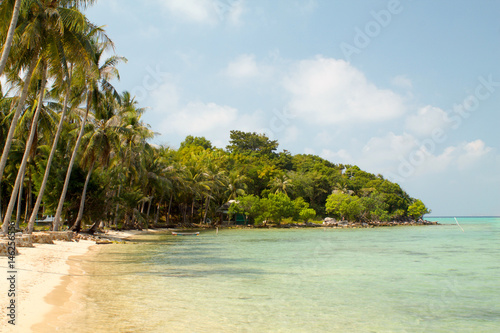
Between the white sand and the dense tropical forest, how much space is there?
3.46 meters

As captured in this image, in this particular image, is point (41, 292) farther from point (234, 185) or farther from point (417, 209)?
point (417, 209)

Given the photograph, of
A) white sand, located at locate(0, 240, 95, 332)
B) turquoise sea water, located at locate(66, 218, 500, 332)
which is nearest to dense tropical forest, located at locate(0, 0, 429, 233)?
white sand, located at locate(0, 240, 95, 332)

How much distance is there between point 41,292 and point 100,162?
1958 cm

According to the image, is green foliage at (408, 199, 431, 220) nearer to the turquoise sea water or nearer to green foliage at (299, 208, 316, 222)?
green foliage at (299, 208, 316, 222)

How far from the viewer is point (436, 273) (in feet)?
41.5

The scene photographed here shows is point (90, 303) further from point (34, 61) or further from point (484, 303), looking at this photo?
point (34, 61)

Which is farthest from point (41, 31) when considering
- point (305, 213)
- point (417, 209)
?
point (417, 209)

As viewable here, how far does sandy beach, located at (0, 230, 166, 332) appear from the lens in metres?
5.45

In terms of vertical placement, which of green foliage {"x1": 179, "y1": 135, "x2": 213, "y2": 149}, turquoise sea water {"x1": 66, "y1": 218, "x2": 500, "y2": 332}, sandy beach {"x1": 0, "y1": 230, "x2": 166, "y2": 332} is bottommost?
turquoise sea water {"x1": 66, "y1": 218, "x2": 500, "y2": 332}

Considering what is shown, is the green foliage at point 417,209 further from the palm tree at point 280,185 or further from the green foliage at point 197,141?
the green foliage at point 197,141

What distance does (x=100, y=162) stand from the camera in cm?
Answer: 2572

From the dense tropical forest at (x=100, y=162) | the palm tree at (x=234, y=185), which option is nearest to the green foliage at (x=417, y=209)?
the dense tropical forest at (x=100, y=162)

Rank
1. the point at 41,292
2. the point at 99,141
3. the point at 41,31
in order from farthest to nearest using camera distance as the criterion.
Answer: the point at 99,141, the point at 41,31, the point at 41,292

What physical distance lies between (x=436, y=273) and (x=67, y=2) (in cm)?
1698
